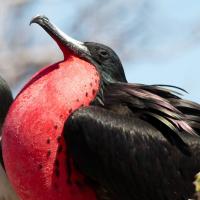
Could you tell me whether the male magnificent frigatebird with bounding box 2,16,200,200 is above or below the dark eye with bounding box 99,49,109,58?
below

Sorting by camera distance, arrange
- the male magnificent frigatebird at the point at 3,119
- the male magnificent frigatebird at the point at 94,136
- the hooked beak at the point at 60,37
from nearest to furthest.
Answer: the male magnificent frigatebird at the point at 94,136 < the hooked beak at the point at 60,37 < the male magnificent frigatebird at the point at 3,119

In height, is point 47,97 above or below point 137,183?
above

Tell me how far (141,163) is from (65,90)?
18.5 inches

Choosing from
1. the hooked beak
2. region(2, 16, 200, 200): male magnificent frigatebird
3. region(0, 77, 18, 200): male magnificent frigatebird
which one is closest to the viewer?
region(2, 16, 200, 200): male magnificent frigatebird

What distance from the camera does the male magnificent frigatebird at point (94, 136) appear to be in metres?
3.65

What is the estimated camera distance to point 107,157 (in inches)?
148

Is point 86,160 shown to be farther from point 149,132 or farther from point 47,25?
point 47,25

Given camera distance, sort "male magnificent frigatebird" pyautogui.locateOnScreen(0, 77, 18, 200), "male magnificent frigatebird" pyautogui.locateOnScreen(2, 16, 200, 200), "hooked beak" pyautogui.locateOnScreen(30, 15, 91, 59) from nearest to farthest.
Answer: "male magnificent frigatebird" pyautogui.locateOnScreen(2, 16, 200, 200) → "hooked beak" pyautogui.locateOnScreen(30, 15, 91, 59) → "male magnificent frigatebird" pyautogui.locateOnScreen(0, 77, 18, 200)

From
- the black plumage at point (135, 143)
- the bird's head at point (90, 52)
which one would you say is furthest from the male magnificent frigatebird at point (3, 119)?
the black plumage at point (135, 143)

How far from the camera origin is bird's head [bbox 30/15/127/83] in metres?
4.01

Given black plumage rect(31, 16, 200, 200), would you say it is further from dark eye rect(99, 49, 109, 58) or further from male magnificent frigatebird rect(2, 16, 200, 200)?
dark eye rect(99, 49, 109, 58)

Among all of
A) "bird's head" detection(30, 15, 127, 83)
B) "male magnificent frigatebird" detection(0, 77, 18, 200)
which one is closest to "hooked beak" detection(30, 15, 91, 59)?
"bird's head" detection(30, 15, 127, 83)

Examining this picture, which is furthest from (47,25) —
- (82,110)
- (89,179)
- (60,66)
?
(89,179)

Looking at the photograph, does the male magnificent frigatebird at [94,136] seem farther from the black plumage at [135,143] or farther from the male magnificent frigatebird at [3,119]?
the male magnificent frigatebird at [3,119]
